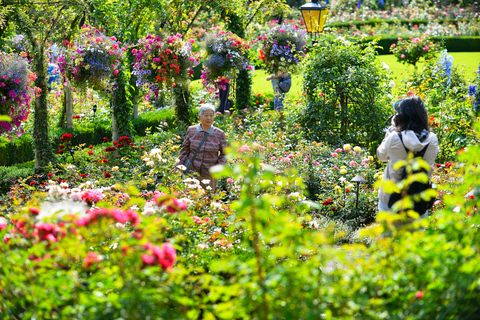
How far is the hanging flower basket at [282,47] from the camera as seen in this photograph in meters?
9.30

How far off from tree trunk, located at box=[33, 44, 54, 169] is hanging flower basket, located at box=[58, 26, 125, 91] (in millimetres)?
375

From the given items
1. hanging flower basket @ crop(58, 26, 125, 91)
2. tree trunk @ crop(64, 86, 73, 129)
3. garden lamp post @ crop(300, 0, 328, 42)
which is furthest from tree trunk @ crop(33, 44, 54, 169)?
garden lamp post @ crop(300, 0, 328, 42)

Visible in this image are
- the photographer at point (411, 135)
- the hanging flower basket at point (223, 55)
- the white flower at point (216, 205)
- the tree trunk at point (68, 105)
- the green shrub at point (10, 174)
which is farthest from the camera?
the hanging flower basket at point (223, 55)

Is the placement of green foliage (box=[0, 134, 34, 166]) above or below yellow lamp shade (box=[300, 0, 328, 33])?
below

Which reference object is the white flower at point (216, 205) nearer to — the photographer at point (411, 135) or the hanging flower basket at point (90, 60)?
the photographer at point (411, 135)

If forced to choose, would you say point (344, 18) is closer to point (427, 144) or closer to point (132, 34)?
point (132, 34)

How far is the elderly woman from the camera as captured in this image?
15.9 feet

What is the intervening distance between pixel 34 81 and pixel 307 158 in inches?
146

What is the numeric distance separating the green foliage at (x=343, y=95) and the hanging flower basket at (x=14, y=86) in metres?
3.87

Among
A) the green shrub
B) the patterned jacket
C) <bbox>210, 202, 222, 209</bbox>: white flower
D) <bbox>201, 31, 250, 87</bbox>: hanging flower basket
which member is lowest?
the green shrub

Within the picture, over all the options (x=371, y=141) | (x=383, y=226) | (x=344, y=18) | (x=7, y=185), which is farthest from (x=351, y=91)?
(x=344, y=18)

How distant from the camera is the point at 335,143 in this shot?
6898 millimetres

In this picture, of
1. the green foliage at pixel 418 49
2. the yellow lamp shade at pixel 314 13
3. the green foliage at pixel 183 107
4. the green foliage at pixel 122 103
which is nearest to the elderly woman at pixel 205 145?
the green foliage at pixel 122 103

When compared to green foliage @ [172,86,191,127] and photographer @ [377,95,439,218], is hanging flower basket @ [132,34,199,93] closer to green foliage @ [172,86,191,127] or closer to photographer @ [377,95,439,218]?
green foliage @ [172,86,191,127]
